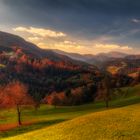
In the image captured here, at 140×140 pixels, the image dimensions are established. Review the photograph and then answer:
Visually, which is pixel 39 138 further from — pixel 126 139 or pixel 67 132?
pixel 126 139

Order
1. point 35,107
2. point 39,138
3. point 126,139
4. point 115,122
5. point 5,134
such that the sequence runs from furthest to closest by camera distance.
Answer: point 35,107 < point 5,134 < point 115,122 < point 39,138 < point 126,139

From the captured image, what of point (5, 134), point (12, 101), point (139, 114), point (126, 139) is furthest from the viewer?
point (12, 101)

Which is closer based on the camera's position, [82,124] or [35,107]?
[82,124]

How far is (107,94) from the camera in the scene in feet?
387

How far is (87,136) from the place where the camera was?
40688 mm

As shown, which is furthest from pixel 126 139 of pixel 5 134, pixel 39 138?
pixel 5 134

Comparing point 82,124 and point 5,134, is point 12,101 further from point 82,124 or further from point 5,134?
point 82,124

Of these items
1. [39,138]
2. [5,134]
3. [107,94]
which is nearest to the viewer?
[39,138]

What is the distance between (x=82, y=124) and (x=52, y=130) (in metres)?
4.89

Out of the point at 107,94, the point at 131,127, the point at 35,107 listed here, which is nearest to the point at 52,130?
the point at 131,127

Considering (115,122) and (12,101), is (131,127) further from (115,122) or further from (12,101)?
(12,101)

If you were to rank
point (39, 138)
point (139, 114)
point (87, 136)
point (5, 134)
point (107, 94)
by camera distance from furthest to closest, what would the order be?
point (107, 94) → point (5, 134) → point (139, 114) → point (39, 138) → point (87, 136)

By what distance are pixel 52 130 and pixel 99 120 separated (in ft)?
26.0

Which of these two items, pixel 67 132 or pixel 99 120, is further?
pixel 99 120
